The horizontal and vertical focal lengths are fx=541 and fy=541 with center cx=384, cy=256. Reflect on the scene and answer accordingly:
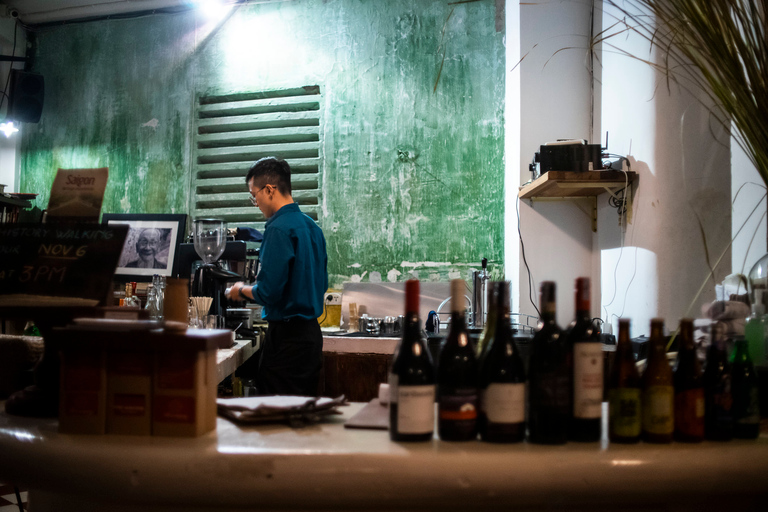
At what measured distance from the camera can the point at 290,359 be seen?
265 cm

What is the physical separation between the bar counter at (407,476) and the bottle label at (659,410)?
42 millimetres

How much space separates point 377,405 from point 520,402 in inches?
16.2

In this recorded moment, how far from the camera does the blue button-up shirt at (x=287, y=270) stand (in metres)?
2.57

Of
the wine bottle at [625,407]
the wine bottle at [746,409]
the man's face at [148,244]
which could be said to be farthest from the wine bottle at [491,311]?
the man's face at [148,244]

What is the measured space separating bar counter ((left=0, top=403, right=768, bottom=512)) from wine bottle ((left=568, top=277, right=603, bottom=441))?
1.9 inches

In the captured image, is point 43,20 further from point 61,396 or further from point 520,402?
point 520,402

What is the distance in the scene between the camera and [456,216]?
4.00 meters

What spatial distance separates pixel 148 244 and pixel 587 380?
4065 millimetres

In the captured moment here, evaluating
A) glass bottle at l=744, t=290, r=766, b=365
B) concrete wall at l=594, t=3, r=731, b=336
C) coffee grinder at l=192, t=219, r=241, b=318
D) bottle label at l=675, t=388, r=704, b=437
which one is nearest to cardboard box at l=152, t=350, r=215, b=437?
bottle label at l=675, t=388, r=704, b=437

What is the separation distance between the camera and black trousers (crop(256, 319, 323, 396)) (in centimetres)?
264

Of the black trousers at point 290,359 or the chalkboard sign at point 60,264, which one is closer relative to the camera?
the chalkboard sign at point 60,264

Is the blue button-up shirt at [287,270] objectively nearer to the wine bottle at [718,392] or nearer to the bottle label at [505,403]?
the bottle label at [505,403]

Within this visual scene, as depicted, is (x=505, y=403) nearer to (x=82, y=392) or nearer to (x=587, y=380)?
(x=587, y=380)

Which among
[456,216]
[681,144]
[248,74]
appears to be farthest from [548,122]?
[248,74]
